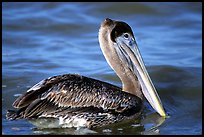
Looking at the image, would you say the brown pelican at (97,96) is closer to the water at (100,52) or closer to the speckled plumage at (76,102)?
the speckled plumage at (76,102)

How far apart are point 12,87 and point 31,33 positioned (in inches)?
144

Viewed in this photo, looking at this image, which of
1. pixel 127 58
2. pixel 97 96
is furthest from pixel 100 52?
pixel 97 96

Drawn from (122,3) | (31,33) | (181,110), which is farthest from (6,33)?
(181,110)

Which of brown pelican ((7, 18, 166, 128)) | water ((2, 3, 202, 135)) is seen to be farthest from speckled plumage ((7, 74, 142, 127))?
water ((2, 3, 202, 135))

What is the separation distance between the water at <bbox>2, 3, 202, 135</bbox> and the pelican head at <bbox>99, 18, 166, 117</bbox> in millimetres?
352

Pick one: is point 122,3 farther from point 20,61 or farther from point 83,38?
point 20,61

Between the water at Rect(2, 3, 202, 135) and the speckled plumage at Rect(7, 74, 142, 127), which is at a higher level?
the water at Rect(2, 3, 202, 135)

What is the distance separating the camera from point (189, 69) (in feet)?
33.7

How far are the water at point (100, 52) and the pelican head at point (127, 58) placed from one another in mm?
352

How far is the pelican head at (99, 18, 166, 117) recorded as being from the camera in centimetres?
817

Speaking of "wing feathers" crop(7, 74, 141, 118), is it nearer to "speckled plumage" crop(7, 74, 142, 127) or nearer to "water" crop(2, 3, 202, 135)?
"speckled plumage" crop(7, 74, 142, 127)

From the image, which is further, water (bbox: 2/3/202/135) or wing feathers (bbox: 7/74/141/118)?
water (bbox: 2/3/202/135)

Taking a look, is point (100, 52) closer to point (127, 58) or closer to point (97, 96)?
point (127, 58)

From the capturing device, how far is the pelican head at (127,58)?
26.8 ft
